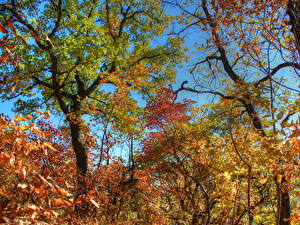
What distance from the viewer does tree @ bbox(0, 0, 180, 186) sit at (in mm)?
7410

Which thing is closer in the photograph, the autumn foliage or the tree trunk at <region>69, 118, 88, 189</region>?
the autumn foliage

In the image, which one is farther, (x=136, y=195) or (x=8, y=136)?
(x=136, y=195)

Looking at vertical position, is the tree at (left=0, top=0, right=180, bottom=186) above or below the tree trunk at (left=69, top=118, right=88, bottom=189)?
above

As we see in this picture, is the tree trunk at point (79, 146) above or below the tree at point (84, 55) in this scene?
below

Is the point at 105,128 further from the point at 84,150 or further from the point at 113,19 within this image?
the point at 113,19

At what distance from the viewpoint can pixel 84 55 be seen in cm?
825

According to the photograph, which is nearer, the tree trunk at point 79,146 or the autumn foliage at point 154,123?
the autumn foliage at point 154,123

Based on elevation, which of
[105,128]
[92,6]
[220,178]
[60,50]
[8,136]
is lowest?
[8,136]

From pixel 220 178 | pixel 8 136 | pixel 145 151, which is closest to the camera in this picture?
pixel 8 136

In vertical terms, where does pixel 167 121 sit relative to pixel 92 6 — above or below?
below

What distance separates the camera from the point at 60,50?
7.35 meters

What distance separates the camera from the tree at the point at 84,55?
741 centimetres

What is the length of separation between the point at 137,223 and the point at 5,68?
774cm

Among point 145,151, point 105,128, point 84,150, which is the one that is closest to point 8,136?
point 105,128
